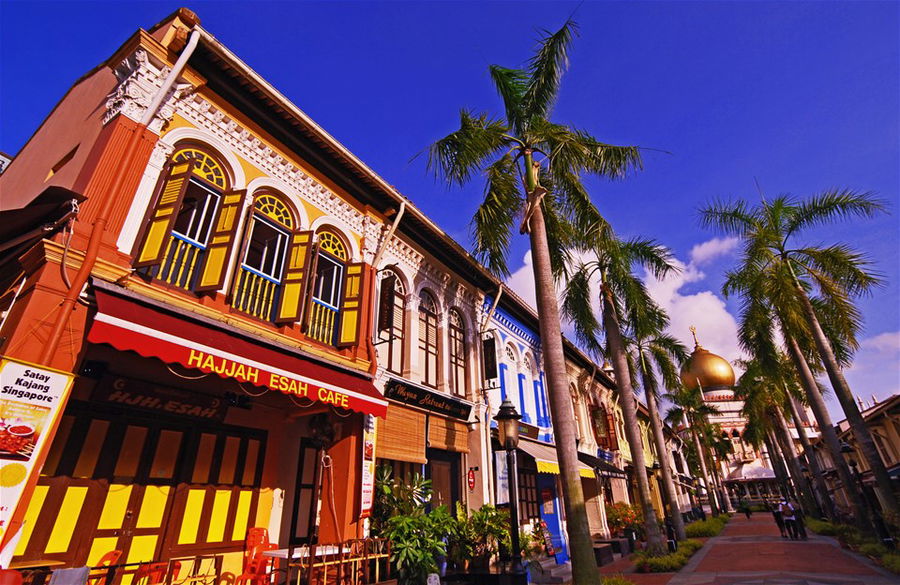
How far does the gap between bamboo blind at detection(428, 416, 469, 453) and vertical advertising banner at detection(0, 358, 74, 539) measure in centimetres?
735

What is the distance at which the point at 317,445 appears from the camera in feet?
26.9

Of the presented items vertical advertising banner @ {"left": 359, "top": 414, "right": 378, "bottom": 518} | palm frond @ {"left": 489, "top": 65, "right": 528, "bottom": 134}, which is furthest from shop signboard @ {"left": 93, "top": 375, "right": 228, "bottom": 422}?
palm frond @ {"left": 489, "top": 65, "right": 528, "bottom": 134}

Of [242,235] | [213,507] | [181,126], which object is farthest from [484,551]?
[181,126]

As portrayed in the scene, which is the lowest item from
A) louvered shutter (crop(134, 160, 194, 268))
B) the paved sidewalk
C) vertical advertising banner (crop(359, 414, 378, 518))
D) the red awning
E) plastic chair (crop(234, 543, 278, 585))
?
the paved sidewalk

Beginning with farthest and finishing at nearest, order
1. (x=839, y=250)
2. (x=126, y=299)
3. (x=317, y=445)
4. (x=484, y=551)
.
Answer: (x=839, y=250) → (x=484, y=551) → (x=317, y=445) → (x=126, y=299)

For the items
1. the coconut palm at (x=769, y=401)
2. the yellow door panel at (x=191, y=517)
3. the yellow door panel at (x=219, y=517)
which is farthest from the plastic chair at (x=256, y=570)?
the coconut palm at (x=769, y=401)

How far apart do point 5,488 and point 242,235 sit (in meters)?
4.49

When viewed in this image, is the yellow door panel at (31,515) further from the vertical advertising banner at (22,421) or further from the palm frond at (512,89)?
the palm frond at (512,89)

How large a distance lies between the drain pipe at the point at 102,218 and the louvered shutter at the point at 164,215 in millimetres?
486

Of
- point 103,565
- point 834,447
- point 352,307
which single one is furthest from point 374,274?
point 834,447

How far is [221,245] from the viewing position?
22.3 feet

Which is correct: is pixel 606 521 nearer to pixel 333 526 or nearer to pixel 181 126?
pixel 333 526

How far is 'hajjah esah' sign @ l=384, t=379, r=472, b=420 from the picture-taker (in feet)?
31.0

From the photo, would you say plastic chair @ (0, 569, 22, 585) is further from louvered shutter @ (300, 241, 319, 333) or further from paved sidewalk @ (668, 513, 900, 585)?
paved sidewalk @ (668, 513, 900, 585)
